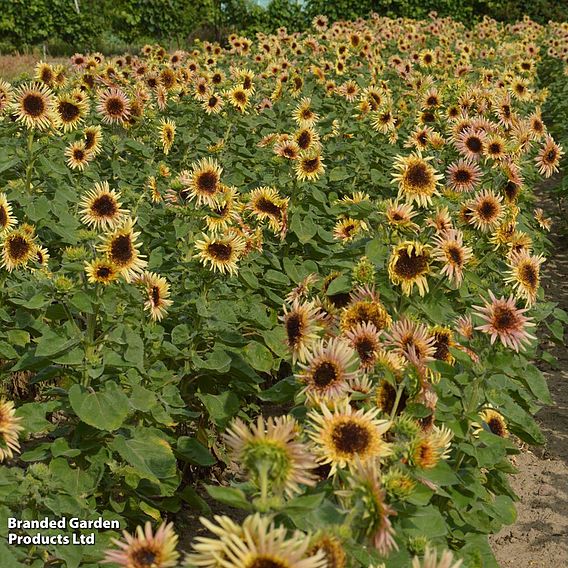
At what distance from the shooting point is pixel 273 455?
1.82 meters

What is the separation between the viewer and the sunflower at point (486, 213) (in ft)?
13.6

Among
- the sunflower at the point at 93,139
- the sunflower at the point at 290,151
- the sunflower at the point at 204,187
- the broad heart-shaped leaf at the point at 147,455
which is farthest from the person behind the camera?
the sunflower at the point at 93,139

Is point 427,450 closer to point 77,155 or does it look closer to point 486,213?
point 486,213

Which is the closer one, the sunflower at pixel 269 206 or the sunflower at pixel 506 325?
the sunflower at pixel 506 325

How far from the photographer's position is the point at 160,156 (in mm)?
6680

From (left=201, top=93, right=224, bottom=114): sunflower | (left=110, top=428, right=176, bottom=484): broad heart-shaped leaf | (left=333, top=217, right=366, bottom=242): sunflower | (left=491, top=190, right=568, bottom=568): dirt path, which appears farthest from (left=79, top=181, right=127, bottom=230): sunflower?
(left=201, top=93, right=224, bottom=114): sunflower

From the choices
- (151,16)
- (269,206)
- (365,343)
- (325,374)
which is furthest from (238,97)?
(151,16)

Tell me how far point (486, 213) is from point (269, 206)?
1.20 metres

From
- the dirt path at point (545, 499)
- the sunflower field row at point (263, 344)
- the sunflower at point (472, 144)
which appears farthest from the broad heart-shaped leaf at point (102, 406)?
the sunflower at point (472, 144)

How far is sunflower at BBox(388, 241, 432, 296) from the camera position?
10.6 ft

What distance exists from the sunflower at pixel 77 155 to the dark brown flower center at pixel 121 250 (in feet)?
6.68

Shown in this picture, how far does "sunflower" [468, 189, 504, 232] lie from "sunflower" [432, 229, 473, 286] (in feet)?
2.48

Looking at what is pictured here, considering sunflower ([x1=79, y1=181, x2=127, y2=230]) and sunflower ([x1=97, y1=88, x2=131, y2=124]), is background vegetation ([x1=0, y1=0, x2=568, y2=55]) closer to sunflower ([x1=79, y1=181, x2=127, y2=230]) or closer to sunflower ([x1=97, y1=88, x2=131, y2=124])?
sunflower ([x1=97, y1=88, x2=131, y2=124])

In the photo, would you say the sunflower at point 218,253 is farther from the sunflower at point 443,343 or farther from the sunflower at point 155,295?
the sunflower at point 443,343
